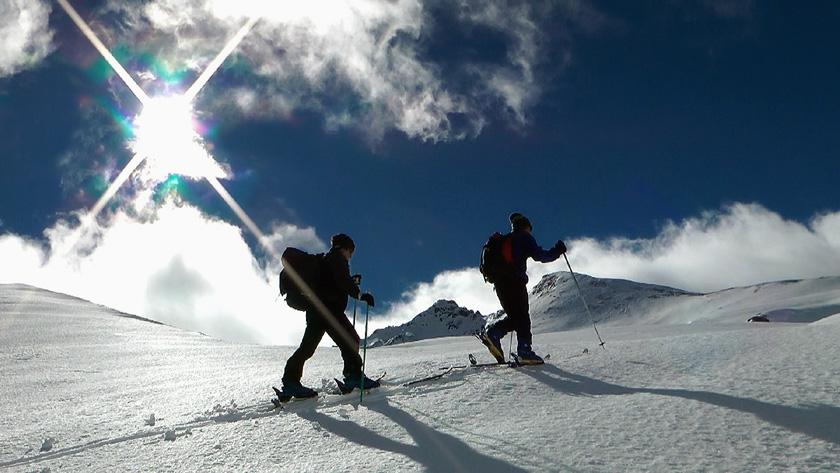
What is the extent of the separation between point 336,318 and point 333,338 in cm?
19

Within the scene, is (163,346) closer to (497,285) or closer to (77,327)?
(77,327)

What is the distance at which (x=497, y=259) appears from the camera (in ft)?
19.7

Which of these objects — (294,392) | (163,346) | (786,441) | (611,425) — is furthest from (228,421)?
(163,346)

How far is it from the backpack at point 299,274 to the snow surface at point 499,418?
938 millimetres

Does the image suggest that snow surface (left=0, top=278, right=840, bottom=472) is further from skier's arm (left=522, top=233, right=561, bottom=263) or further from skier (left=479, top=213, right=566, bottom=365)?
skier's arm (left=522, top=233, right=561, bottom=263)

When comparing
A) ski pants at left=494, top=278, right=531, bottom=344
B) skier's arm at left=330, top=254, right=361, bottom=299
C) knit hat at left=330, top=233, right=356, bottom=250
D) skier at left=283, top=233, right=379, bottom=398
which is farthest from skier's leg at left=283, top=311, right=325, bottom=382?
ski pants at left=494, top=278, right=531, bottom=344

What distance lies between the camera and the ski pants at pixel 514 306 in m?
5.92

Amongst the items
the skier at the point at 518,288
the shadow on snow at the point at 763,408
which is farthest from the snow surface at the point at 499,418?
the skier at the point at 518,288

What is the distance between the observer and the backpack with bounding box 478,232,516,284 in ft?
19.5

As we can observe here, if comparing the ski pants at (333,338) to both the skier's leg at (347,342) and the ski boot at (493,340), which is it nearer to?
the skier's leg at (347,342)

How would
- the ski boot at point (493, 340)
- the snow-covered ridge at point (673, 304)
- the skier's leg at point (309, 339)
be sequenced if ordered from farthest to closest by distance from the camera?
the snow-covered ridge at point (673, 304), the ski boot at point (493, 340), the skier's leg at point (309, 339)

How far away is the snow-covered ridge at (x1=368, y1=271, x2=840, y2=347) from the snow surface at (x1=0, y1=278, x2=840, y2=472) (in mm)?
70114

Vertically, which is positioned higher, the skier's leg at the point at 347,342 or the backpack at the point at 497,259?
the backpack at the point at 497,259

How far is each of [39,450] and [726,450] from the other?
14.5 ft
